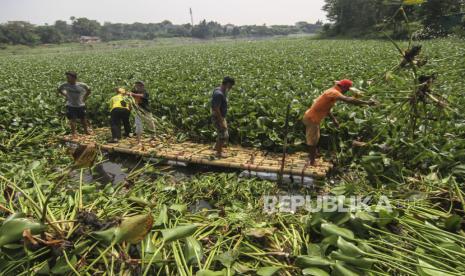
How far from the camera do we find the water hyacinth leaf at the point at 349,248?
7.92 ft

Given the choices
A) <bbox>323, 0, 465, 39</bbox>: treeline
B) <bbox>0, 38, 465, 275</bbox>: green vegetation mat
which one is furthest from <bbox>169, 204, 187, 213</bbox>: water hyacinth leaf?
<bbox>323, 0, 465, 39</bbox>: treeline

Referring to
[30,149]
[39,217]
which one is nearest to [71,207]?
[39,217]

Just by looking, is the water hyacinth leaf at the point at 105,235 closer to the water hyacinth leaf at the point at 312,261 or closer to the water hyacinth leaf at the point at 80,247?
the water hyacinth leaf at the point at 80,247

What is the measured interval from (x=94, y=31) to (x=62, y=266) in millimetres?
116108

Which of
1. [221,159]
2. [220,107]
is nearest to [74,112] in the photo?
[220,107]

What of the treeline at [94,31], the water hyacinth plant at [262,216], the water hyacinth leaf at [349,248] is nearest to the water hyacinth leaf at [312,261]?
the water hyacinth plant at [262,216]

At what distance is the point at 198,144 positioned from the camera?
21.6ft

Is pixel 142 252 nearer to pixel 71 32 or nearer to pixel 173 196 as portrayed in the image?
pixel 173 196

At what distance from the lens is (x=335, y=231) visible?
8.83 ft

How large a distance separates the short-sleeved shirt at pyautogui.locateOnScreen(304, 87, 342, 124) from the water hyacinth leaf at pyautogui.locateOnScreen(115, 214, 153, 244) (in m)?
3.06

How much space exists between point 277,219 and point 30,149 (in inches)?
217

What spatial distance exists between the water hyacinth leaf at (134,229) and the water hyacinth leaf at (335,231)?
1399 millimetres

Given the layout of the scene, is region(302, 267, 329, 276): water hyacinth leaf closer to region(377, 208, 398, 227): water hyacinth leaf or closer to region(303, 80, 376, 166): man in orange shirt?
region(377, 208, 398, 227): water hyacinth leaf

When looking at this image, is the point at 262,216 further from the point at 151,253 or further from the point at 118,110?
the point at 118,110
